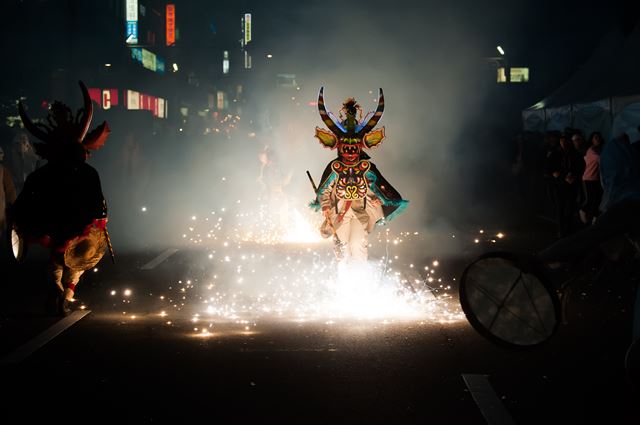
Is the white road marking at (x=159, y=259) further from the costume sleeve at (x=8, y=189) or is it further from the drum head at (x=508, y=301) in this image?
the drum head at (x=508, y=301)

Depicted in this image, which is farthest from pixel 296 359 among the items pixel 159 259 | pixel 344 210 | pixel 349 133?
pixel 159 259

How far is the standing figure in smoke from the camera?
9.25 meters

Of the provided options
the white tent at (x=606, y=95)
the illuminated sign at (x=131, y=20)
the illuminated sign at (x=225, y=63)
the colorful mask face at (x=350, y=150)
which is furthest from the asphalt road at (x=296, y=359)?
the illuminated sign at (x=225, y=63)

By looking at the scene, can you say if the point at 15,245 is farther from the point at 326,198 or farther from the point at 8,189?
the point at 326,198

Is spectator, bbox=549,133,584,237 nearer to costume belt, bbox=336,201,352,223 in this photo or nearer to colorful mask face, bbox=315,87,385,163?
colorful mask face, bbox=315,87,385,163

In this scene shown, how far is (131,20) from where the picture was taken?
6600 centimetres

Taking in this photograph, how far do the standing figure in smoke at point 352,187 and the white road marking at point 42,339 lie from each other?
9.21ft

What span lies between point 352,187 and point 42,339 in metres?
3.66

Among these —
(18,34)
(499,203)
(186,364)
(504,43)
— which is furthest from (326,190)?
(504,43)

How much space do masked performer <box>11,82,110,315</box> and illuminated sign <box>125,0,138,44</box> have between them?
5938 cm

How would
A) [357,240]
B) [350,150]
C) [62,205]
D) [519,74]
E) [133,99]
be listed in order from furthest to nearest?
[133,99], [519,74], [357,240], [350,150], [62,205]

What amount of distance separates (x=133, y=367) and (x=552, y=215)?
1542cm

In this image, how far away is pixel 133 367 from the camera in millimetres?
6254

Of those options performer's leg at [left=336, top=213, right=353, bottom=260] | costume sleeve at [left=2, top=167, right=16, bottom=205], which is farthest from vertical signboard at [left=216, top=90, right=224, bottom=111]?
performer's leg at [left=336, top=213, right=353, bottom=260]
